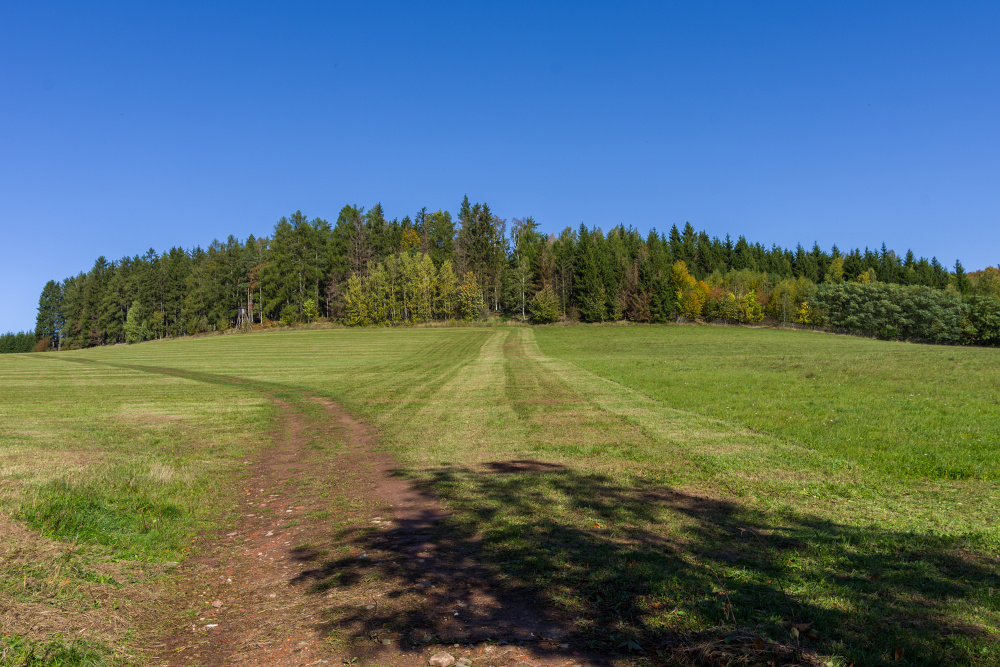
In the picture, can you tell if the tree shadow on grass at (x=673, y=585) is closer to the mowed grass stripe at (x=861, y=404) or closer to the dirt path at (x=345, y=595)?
the dirt path at (x=345, y=595)

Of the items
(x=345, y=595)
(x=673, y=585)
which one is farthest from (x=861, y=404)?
(x=345, y=595)

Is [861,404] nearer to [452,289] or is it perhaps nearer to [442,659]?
[442,659]

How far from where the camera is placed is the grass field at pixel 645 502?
4816 millimetres

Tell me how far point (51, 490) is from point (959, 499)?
13.9m

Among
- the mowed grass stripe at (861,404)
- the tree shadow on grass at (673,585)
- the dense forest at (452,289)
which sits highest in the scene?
the dense forest at (452,289)

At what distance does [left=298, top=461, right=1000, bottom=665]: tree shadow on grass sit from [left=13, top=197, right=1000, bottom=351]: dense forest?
288 feet

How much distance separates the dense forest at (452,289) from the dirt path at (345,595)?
286 ft

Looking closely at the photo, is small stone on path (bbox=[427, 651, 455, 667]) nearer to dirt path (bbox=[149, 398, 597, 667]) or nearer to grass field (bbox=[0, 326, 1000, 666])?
dirt path (bbox=[149, 398, 597, 667])

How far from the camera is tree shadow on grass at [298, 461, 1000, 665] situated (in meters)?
4.32

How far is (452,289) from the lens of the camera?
9900 cm

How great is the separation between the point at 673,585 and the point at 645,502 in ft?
10.5

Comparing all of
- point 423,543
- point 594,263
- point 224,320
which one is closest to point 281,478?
point 423,543

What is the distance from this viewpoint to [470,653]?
437 centimetres

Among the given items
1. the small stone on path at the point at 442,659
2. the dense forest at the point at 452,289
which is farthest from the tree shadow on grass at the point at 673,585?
the dense forest at the point at 452,289
